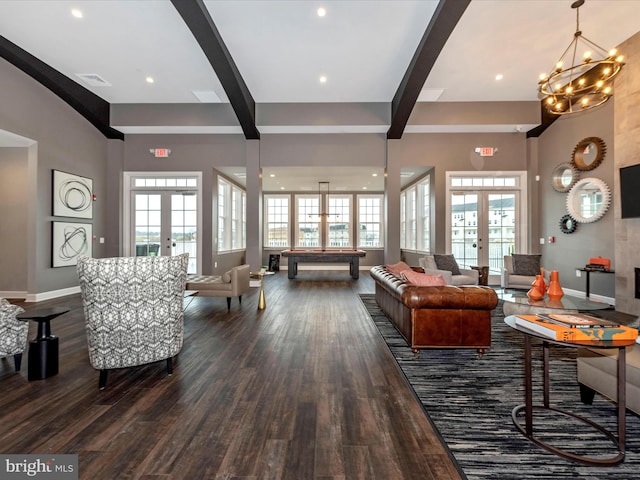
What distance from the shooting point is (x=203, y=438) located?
1.82 meters

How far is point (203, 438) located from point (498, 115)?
7625 mm

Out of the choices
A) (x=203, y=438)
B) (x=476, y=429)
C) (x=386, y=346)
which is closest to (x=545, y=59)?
(x=386, y=346)

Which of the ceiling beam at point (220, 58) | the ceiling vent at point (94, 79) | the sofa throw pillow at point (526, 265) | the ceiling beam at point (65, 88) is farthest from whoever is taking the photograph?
the sofa throw pillow at point (526, 265)

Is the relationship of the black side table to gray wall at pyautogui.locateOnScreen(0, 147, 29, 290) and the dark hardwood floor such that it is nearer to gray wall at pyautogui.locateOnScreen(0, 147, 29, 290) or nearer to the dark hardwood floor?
the dark hardwood floor

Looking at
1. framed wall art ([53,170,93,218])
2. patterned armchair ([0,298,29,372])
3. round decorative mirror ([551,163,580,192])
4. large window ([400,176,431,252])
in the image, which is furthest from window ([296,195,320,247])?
patterned armchair ([0,298,29,372])

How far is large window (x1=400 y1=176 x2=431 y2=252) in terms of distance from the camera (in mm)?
8188

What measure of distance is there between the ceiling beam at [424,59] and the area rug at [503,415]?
395 cm

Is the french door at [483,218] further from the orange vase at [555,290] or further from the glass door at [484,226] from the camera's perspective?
the orange vase at [555,290]

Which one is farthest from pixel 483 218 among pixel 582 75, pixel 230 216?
pixel 230 216

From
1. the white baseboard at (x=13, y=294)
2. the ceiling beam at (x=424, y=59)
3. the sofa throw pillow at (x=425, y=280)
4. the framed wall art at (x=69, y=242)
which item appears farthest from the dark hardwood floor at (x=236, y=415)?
the ceiling beam at (x=424, y=59)

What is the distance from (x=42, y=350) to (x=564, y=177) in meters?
8.37

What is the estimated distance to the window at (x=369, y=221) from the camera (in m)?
11.2

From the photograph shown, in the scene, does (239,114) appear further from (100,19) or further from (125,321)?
(125,321)

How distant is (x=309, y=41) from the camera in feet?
15.2
